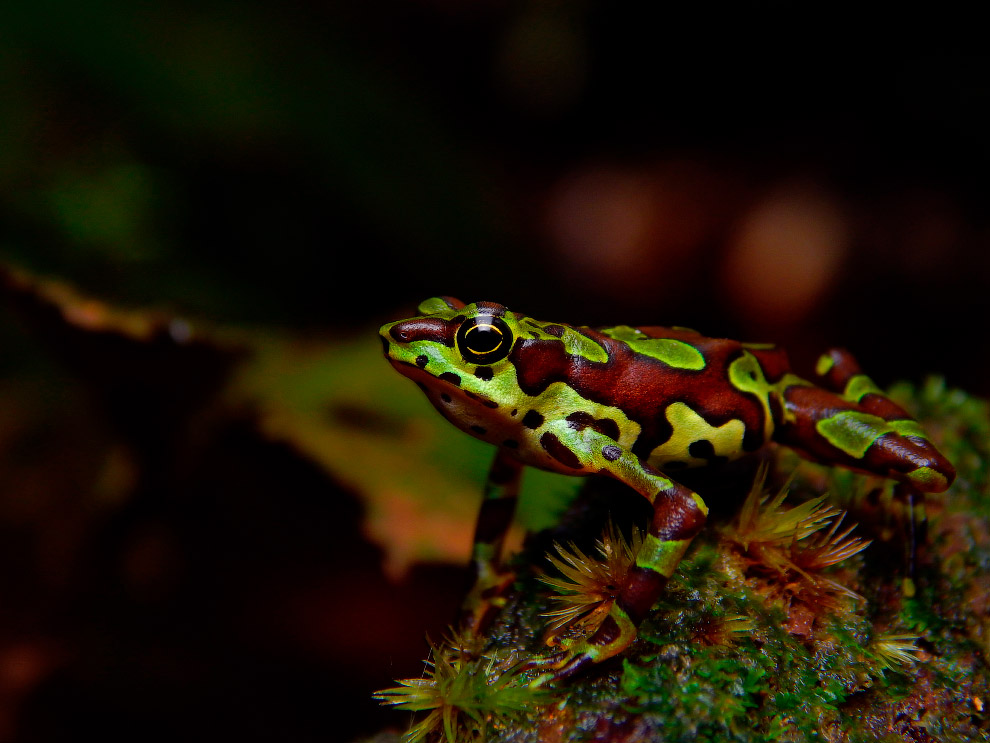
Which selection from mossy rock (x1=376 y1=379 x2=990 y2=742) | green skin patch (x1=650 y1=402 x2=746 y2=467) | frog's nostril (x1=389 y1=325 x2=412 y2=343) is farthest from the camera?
green skin patch (x1=650 y1=402 x2=746 y2=467)

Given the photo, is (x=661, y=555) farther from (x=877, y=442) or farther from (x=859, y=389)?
(x=859, y=389)

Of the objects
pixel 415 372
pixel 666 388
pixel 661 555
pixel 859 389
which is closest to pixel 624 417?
pixel 666 388

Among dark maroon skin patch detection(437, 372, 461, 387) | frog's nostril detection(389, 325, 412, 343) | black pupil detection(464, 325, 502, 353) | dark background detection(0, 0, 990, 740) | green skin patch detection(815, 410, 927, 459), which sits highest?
black pupil detection(464, 325, 502, 353)

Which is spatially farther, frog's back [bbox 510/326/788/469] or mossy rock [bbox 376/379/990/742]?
frog's back [bbox 510/326/788/469]

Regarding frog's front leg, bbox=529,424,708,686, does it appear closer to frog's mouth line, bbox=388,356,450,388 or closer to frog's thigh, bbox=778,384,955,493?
frog's mouth line, bbox=388,356,450,388

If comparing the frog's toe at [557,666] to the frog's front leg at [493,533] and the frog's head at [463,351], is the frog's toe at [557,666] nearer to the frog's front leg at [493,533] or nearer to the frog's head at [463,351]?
the frog's front leg at [493,533]

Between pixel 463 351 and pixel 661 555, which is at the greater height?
pixel 463 351

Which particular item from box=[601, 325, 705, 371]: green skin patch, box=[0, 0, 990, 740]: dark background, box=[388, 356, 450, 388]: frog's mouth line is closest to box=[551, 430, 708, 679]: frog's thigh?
box=[601, 325, 705, 371]: green skin patch
